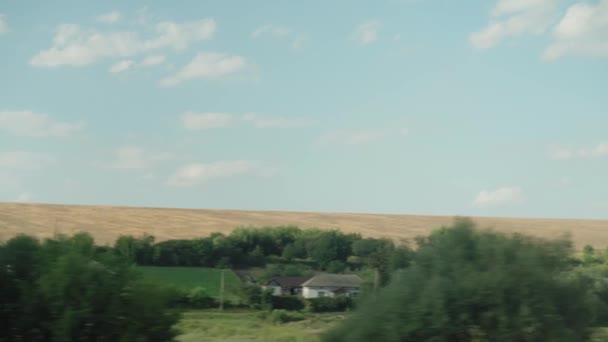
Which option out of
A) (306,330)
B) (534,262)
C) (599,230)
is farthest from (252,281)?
(599,230)

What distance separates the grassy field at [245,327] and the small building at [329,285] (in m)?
1.13

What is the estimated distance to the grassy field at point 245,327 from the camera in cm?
1800

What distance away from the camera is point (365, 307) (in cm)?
1383

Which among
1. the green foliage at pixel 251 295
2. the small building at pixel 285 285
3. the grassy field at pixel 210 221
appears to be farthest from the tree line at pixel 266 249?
the grassy field at pixel 210 221

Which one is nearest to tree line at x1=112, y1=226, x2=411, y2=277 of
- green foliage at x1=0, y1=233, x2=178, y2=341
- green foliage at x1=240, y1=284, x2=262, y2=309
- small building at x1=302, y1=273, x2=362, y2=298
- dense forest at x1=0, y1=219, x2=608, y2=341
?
small building at x1=302, y1=273, x2=362, y2=298

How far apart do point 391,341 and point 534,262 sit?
276cm

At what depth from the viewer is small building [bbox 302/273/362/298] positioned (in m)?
23.7

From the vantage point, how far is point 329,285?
25812 mm

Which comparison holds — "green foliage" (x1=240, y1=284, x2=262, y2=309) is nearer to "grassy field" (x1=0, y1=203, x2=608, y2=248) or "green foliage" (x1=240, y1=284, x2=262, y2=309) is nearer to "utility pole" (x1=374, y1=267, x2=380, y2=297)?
"utility pole" (x1=374, y1=267, x2=380, y2=297)

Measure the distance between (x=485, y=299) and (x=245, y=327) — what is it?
10.0m

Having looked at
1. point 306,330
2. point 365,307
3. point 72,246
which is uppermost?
point 72,246

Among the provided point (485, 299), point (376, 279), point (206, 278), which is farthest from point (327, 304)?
point (485, 299)

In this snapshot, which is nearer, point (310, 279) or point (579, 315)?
point (579, 315)

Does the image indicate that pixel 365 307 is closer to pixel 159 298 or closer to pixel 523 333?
pixel 523 333
